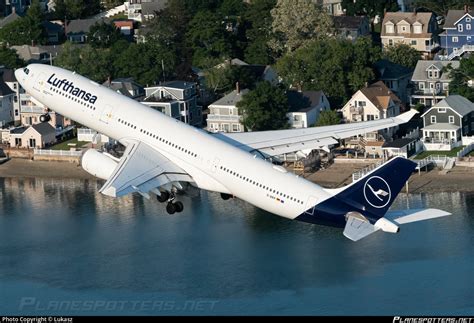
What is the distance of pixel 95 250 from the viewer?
178m

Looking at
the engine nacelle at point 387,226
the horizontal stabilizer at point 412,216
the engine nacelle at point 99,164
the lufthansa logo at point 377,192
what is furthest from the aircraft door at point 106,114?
the engine nacelle at point 387,226

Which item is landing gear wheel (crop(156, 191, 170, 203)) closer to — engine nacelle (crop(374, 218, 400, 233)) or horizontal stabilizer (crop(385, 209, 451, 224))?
horizontal stabilizer (crop(385, 209, 451, 224))

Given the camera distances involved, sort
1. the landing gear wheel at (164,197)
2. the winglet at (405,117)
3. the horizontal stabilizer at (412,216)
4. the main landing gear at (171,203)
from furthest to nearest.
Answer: the landing gear wheel at (164,197), the winglet at (405,117), the main landing gear at (171,203), the horizontal stabilizer at (412,216)

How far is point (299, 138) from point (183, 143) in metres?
12.8

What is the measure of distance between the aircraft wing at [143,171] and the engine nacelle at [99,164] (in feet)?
4.99

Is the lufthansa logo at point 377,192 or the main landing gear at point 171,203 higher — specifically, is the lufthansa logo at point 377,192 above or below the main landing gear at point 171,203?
above

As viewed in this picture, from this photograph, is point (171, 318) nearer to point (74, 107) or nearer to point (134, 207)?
point (74, 107)

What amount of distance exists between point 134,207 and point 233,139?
41344 millimetres

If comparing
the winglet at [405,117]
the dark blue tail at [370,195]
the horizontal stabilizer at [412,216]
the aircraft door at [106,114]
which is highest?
the aircraft door at [106,114]

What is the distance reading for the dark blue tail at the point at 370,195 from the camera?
140 m

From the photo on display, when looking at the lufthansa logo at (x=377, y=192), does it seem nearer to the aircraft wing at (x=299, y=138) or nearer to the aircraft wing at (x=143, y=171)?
the aircraft wing at (x=299, y=138)

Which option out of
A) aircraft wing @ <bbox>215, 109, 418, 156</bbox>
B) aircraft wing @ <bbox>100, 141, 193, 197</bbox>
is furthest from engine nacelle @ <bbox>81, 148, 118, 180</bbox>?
aircraft wing @ <bbox>215, 109, 418, 156</bbox>

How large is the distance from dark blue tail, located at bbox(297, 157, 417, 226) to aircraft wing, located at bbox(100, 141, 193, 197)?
1540cm

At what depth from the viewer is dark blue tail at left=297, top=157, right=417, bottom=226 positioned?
139875 mm
